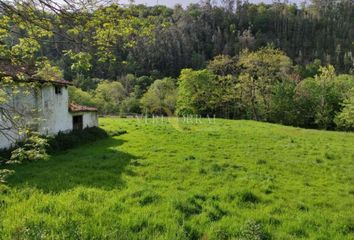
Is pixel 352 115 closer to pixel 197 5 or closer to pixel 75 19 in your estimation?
pixel 75 19

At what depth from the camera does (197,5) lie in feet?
631

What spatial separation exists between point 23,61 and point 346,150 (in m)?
23.2

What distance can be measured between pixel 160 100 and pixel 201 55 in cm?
7146

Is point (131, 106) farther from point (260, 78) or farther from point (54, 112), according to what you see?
point (54, 112)

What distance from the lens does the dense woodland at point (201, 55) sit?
5.21m

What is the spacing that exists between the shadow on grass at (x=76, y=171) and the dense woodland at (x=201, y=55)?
14.6 ft

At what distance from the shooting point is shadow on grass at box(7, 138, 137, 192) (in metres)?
12.0

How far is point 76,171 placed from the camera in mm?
14406

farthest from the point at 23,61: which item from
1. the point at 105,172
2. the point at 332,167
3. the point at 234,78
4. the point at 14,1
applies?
the point at 234,78

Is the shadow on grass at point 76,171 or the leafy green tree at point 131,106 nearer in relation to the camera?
the shadow on grass at point 76,171

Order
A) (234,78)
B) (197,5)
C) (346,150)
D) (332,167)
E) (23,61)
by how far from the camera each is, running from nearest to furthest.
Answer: (23,61), (332,167), (346,150), (234,78), (197,5)

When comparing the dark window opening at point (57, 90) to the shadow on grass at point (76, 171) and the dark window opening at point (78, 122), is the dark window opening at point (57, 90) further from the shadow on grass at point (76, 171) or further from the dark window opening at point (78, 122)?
the shadow on grass at point (76, 171)

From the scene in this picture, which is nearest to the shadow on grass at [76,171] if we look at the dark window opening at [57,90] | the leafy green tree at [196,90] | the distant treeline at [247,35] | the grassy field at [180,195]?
the grassy field at [180,195]

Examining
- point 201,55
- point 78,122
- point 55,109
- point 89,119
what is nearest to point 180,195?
point 55,109
